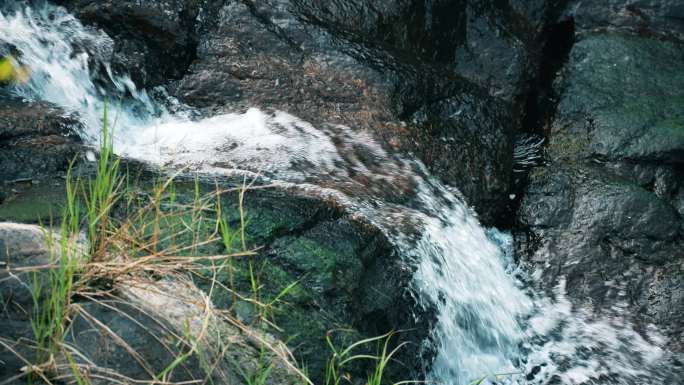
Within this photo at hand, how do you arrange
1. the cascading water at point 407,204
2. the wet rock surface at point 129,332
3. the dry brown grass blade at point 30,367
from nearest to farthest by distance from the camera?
the dry brown grass blade at point 30,367 < the wet rock surface at point 129,332 < the cascading water at point 407,204

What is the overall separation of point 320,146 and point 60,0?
1.86 metres

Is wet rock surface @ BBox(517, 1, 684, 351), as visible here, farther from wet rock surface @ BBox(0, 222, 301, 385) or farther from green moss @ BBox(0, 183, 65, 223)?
green moss @ BBox(0, 183, 65, 223)


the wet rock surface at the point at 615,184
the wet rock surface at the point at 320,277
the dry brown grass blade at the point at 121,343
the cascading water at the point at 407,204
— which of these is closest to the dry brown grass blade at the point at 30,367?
the dry brown grass blade at the point at 121,343

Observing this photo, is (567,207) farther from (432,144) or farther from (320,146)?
(320,146)

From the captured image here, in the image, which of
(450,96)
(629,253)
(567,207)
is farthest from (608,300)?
(450,96)

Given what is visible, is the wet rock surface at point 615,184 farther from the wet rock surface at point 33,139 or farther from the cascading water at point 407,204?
the wet rock surface at point 33,139

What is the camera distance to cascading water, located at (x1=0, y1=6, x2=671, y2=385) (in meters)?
3.46

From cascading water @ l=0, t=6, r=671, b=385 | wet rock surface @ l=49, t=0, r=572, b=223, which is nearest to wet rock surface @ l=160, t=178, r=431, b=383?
cascading water @ l=0, t=6, r=671, b=385

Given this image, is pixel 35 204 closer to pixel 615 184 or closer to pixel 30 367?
pixel 30 367

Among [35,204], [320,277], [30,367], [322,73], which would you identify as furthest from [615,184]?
[30,367]

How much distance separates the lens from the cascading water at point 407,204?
3455 millimetres

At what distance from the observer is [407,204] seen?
149 inches

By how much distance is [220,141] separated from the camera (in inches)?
155

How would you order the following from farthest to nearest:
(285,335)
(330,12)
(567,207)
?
(330,12) → (567,207) → (285,335)
